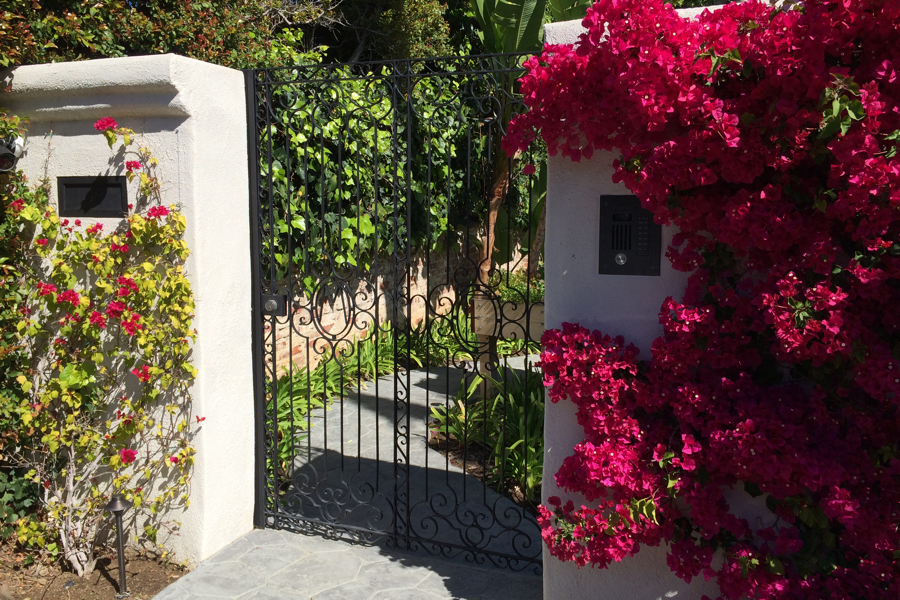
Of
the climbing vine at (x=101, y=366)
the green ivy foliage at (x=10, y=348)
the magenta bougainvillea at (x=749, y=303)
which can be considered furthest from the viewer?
the green ivy foliage at (x=10, y=348)

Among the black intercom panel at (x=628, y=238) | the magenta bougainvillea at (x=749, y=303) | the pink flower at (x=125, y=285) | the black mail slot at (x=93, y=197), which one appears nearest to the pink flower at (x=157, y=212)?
the black mail slot at (x=93, y=197)

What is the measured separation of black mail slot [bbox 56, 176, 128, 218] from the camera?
3.70 m

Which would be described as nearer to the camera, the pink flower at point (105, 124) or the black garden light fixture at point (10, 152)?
the pink flower at point (105, 124)

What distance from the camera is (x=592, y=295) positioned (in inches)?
123

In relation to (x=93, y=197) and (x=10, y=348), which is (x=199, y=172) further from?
(x=10, y=348)

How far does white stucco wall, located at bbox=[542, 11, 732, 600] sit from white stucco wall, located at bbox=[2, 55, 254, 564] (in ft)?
5.87

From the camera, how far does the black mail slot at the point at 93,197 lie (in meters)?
3.70

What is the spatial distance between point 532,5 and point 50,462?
5.08m

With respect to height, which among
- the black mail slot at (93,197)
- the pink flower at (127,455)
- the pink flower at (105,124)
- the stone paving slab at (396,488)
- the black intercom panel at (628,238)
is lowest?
the stone paving slab at (396,488)

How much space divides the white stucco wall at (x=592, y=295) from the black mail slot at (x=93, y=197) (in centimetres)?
222

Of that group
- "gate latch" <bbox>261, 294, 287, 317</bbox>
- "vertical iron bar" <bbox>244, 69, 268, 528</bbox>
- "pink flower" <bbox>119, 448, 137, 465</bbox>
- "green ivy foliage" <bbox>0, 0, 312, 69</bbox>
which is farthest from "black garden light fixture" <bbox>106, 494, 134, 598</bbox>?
"green ivy foliage" <bbox>0, 0, 312, 69</bbox>

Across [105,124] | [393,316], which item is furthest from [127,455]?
[393,316]

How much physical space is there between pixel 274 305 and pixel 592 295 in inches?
74.1

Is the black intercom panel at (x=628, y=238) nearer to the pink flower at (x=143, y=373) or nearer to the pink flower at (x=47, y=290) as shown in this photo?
the pink flower at (x=143, y=373)
